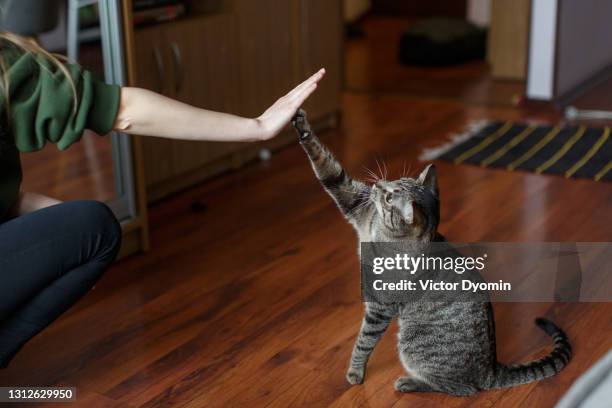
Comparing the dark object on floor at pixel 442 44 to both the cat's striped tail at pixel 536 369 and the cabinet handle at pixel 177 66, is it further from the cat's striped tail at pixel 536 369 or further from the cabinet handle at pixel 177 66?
the cat's striped tail at pixel 536 369

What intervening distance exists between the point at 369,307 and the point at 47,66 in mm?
879

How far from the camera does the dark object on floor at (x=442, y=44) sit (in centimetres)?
544

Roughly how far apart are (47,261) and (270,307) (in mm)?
862

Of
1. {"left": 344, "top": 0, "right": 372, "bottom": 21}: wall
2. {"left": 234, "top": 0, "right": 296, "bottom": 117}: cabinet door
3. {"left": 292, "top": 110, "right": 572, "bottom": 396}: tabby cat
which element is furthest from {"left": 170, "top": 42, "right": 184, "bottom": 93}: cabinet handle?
{"left": 344, "top": 0, "right": 372, "bottom": 21}: wall

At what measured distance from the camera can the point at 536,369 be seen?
1.99 m

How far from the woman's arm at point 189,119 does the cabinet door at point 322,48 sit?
219cm

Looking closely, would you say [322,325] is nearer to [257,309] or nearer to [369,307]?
[257,309]

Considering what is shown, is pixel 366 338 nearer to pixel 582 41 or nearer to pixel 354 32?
pixel 582 41

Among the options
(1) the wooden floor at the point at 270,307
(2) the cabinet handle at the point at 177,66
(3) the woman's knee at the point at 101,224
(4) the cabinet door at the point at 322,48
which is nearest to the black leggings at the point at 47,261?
(3) the woman's knee at the point at 101,224

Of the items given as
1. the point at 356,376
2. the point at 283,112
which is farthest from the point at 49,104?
the point at 356,376

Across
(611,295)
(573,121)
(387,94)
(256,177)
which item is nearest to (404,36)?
(387,94)

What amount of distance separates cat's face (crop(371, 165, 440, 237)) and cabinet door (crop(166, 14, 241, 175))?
5.08ft

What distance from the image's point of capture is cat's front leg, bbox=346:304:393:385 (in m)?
1.92

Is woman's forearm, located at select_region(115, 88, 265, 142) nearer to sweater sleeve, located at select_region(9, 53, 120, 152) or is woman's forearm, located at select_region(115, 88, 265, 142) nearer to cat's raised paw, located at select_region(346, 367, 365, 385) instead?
sweater sleeve, located at select_region(9, 53, 120, 152)
